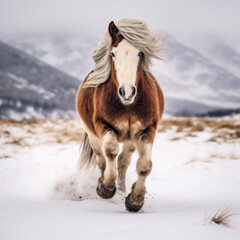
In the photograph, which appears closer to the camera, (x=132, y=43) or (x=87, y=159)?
(x=132, y=43)

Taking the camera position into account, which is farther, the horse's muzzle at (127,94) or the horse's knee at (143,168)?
the horse's knee at (143,168)

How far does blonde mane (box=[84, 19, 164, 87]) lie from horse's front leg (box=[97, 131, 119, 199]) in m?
0.76

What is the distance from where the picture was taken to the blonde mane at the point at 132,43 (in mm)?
3092

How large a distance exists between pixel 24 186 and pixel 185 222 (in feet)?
8.96

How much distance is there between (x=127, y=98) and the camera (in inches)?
109

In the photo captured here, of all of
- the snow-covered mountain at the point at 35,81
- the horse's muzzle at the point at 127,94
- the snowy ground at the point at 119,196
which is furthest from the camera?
the snow-covered mountain at the point at 35,81

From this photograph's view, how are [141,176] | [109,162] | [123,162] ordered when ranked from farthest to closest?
[123,162]
[109,162]
[141,176]

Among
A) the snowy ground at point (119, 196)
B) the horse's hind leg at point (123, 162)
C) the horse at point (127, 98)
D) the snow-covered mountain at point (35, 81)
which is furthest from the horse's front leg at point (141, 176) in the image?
the snow-covered mountain at point (35, 81)

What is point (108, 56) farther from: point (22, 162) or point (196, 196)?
point (22, 162)

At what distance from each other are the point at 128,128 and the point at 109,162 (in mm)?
446

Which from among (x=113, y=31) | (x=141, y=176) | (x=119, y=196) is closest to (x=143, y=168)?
(x=141, y=176)

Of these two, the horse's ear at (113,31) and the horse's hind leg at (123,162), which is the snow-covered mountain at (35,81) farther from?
the horse's ear at (113,31)

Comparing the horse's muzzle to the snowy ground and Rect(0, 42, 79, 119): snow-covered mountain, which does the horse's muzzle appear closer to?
the snowy ground

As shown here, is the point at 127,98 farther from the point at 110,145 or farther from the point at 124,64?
the point at 110,145
